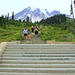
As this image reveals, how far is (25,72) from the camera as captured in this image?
5332mm

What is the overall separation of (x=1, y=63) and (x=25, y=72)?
1.59m

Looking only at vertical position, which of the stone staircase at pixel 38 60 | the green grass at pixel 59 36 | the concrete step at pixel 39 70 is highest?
the green grass at pixel 59 36

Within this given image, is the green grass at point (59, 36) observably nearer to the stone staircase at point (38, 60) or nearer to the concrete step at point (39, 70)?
the stone staircase at point (38, 60)

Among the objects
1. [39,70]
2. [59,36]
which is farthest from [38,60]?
[59,36]

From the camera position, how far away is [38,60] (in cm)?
620

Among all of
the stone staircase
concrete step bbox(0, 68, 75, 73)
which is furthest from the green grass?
concrete step bbox(0, 68, 75, 73)

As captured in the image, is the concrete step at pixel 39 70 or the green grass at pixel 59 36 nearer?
the concrete step at pixel 39 70

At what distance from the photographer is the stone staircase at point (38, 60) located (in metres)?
5.33

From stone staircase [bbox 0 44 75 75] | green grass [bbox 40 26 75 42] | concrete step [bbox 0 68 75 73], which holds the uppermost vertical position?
green grass [bbox 40 26 75 42]

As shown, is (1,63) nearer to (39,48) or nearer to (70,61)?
(39,48)

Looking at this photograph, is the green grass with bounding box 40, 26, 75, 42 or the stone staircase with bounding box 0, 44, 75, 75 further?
the green grass with bounding box 40, 26, 75, 42

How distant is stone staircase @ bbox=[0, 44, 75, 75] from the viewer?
5.33 metres

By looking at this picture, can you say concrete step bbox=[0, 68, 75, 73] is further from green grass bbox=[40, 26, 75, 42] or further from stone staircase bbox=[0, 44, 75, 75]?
green grass bbox=[40, 26, 75, 42]

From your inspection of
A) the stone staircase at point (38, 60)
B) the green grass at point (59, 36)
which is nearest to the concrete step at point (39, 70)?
the stone staircase at point (38, 60)
